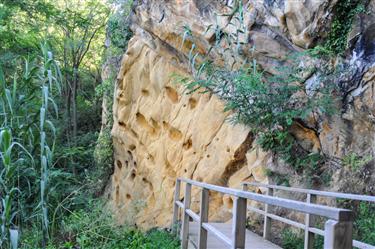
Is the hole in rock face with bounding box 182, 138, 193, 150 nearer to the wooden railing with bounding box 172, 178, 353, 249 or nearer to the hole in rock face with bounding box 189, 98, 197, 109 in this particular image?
the hole in rock face with bounding box 189, 98, 197, 109

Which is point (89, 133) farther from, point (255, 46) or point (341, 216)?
point (341, 216)

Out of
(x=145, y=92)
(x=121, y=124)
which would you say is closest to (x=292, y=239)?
(x=145, y=92)

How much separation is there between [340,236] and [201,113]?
6157 millimetres

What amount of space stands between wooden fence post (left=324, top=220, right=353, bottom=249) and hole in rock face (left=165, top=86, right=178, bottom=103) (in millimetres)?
7011

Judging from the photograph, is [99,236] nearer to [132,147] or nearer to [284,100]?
[284,100]

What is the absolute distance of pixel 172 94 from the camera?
28.4ft

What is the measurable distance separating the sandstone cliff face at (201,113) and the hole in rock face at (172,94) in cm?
2

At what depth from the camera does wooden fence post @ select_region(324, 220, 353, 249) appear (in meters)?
1.57

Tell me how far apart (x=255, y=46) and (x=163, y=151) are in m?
3.20

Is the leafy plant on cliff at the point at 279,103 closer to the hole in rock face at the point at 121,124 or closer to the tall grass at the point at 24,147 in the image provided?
the tall grass at the point at 24,147

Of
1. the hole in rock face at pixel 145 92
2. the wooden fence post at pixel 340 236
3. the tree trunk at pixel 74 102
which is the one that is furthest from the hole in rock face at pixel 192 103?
the wooden fence post at pixel 340 236

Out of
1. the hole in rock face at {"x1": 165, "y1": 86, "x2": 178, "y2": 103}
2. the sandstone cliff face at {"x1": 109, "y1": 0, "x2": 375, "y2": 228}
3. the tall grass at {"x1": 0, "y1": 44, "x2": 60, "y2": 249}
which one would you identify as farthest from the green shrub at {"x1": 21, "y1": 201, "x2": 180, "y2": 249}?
the hole in rock face at {"x1": 165, "y1": 86, "x2": 178, "y2": 103}

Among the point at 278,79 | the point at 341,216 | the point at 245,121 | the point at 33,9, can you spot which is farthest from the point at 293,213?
the point at 33,9

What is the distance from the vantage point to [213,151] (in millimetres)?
7230
